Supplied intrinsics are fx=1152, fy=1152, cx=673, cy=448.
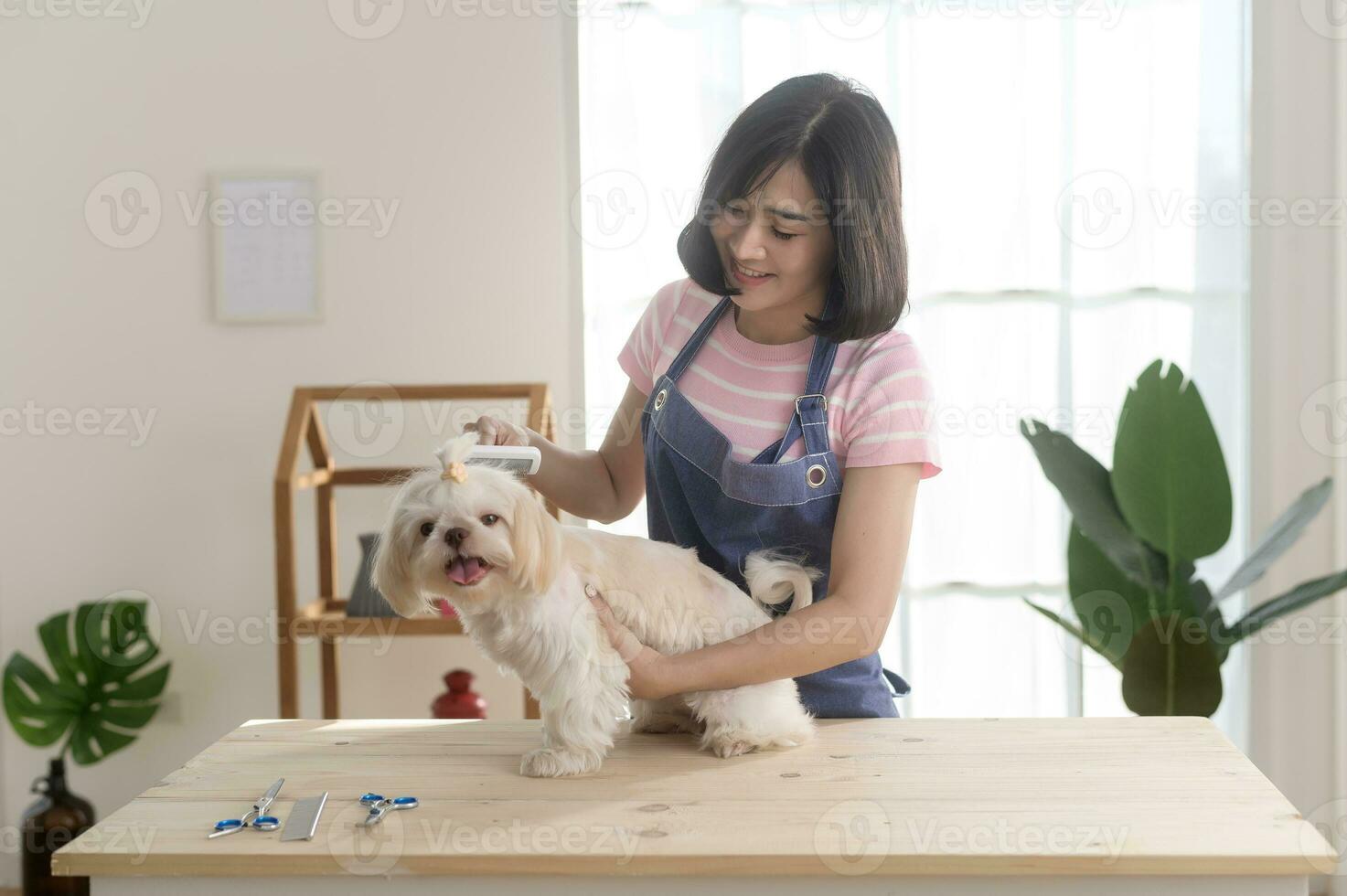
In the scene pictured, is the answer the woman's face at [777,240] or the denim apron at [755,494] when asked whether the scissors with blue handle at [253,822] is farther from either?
the woman's face at [777,240]

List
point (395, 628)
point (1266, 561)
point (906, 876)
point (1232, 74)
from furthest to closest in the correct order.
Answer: point (1232, 74) < point (395, 628) < point (1266, 561) < point (906, 876)

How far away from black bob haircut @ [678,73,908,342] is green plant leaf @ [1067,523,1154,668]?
4.70 feet

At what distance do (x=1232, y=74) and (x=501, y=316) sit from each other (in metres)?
2.05

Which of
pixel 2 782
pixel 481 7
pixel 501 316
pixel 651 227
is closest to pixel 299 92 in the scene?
pixel 481 7

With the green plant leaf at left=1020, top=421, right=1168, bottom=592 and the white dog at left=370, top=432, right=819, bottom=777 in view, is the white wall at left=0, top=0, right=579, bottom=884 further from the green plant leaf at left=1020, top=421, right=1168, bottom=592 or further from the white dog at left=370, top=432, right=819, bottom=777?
the white dog at left=370, top=432, right=819, bottom=777

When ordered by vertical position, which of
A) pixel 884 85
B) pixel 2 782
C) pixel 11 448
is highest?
pixel 884 85

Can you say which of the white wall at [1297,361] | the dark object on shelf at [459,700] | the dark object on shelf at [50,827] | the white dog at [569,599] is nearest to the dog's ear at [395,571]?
the white dog at [569,599]

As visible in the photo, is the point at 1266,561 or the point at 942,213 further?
the point at 942,213

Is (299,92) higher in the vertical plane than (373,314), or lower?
higher

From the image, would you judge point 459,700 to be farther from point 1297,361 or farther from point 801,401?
point 1297,361

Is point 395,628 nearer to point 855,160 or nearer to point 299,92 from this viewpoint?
point 299,92

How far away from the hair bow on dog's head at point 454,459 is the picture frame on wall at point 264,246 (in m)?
2.03

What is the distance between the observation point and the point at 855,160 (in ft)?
4.86

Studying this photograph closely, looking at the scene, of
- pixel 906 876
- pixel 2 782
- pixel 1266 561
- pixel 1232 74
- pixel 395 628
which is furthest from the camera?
pixel 2 782
